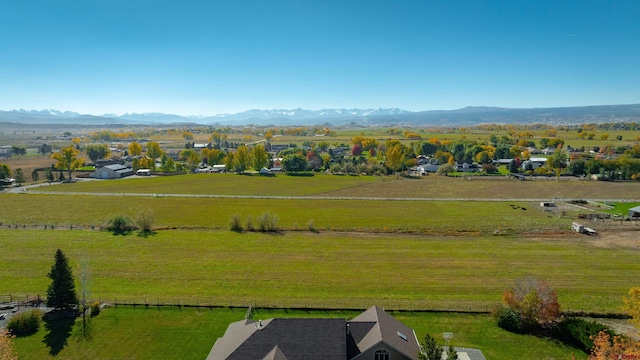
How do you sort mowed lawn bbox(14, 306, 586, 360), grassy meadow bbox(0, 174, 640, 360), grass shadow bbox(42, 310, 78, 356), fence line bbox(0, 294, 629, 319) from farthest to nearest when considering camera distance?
fence line bbox(0, 294, 629, 319) < grassy meadow bbox(0, 174, 640, 360) < grass shadow bbox(42, 310, 78, 356) < mowed lawn bbox(14, 306, 586, 360)

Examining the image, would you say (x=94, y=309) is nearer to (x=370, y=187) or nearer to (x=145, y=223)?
(x=145, y=223)

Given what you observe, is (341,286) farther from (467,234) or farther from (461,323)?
(467,234)

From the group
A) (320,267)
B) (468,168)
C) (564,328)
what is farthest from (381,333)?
(468,168)

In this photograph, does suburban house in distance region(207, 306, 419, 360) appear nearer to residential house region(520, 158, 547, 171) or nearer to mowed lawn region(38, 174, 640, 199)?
mowed lawn region(38, 174, 640, 199)

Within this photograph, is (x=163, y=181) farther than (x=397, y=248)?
Yes

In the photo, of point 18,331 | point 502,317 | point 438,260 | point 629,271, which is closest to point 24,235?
point 18,331

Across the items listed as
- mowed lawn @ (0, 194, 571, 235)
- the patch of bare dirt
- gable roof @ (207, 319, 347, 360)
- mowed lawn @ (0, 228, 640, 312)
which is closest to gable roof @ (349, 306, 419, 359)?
gable roof @ (207, 319, 347, 360)
